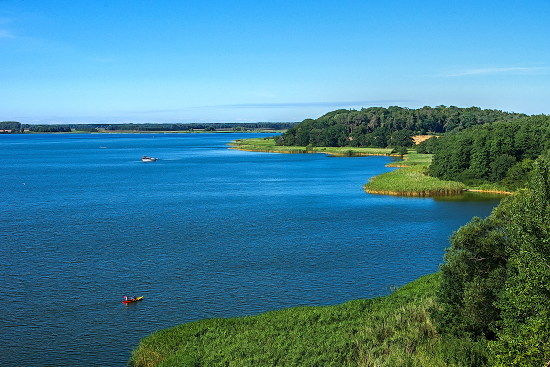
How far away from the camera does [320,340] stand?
27.3 meters

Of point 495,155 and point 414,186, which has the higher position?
point 495,155

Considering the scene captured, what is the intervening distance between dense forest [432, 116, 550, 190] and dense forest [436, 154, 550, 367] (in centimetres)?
6061

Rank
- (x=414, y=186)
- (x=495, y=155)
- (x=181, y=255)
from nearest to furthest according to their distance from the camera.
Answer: (x=181, y=255), (x=414, y=186), (x=495, y=155)

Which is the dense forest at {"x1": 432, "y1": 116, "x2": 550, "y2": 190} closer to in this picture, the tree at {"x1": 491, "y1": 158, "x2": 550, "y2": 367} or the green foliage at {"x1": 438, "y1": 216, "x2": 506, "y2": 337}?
→ the green foliage at {"x1": 438, "y1": 216, "x2": 506, "y2": 337}

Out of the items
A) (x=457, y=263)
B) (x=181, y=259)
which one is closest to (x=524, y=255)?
(x=457, y=263)

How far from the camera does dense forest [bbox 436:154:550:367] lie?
18781 mm

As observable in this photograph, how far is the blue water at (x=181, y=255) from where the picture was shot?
32.7 meters

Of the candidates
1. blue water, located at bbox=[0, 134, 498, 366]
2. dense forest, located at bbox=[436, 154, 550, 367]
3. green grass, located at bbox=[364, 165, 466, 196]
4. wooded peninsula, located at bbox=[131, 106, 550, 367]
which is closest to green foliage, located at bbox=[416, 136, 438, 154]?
green grass, located at bbox=[364, 165, 466, 196]

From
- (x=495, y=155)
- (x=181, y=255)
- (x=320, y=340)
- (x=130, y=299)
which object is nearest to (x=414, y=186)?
(x=495, y=155)

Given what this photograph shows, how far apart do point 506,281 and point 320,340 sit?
9060 millimetres

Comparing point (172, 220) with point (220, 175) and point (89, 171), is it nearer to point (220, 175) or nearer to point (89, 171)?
point (220, 175)

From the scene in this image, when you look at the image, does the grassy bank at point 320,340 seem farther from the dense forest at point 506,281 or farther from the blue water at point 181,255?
the blue water at point 181,255

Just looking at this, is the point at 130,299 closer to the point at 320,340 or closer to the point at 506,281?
the point at 320,340

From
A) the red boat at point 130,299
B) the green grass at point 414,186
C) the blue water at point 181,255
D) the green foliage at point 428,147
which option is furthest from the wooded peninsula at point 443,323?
the green foliage at point 428,147
